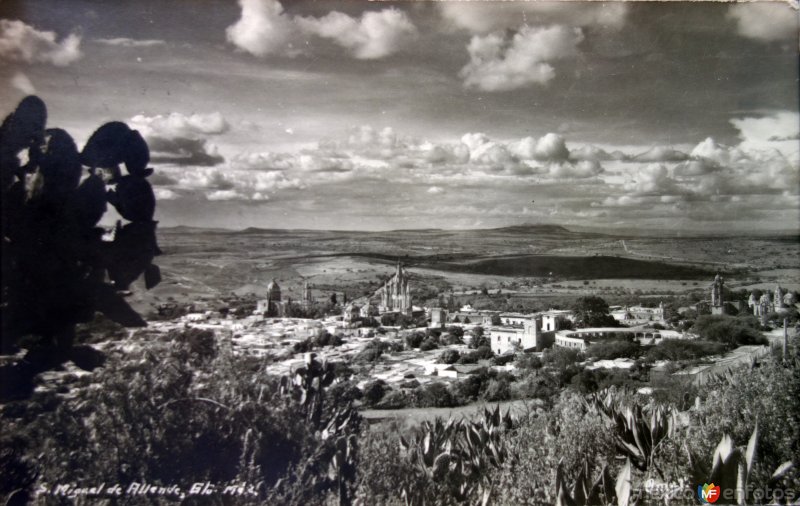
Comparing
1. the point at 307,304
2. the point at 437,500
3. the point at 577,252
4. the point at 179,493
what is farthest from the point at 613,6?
the point at 179,493

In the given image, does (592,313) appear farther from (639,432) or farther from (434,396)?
(434,396)

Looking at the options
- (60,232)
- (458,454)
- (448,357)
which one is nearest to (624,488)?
(458,454)

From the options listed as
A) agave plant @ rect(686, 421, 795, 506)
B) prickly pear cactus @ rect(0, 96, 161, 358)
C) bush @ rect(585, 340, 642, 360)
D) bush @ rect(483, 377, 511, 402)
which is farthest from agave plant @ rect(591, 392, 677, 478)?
prickly pear cactus @ rect(0, 96, 161, 358)

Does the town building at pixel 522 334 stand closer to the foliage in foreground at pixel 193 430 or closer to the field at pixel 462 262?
the field at pixel 462 262

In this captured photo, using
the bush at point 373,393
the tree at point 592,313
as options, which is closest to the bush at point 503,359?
the tree at point 592,313

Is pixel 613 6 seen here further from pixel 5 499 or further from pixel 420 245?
pixel 5 499
